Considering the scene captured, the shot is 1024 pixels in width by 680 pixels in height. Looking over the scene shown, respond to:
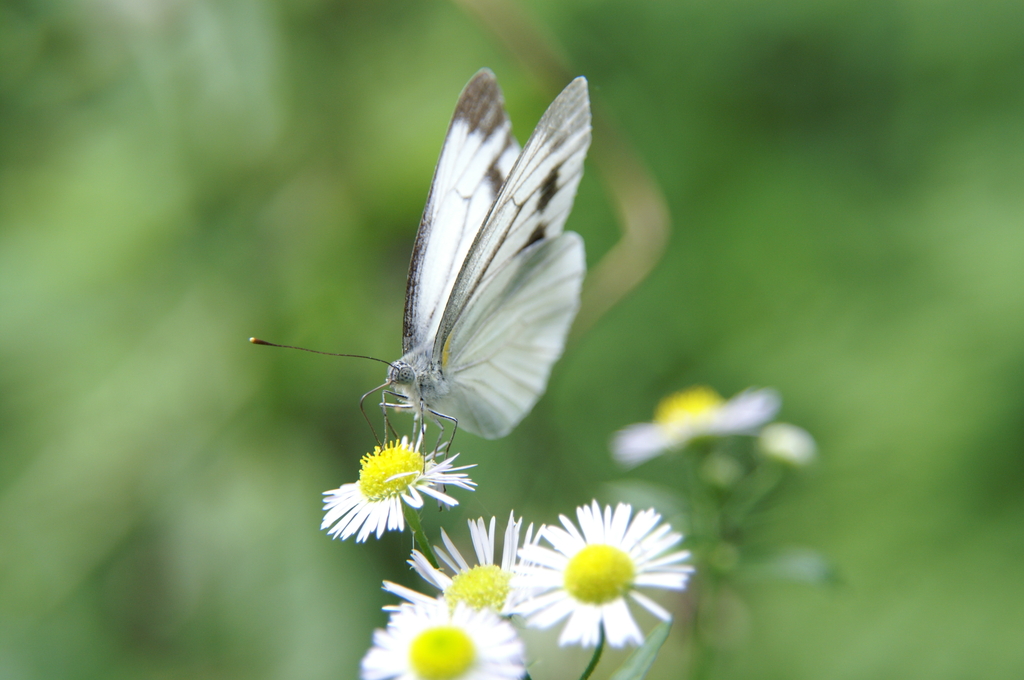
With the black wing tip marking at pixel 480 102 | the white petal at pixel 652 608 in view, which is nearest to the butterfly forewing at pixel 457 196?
the black wing tip marking at pixel 480 102

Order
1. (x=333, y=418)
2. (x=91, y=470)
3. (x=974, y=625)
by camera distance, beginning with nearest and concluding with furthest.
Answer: (x=974, y=625), (x=91, y=470), (x=333, y=418)

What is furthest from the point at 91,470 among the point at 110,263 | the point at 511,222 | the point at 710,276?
the point at 710,276

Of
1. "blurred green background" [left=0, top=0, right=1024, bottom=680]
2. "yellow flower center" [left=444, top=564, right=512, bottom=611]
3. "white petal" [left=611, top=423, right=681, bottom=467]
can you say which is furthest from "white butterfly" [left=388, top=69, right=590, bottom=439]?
"blurred green background" [left=0, top=0, right=1024, bottom=680]

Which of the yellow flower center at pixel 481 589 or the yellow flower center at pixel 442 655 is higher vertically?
the yellow flower center at pixel 481 589

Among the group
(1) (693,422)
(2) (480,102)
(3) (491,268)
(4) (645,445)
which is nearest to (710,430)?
(1) (693,422)

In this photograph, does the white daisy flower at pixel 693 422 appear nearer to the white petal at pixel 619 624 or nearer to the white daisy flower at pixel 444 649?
the white petal at pixel 619 624

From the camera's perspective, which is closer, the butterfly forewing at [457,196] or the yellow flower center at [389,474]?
the yellow flower center at [389,474]

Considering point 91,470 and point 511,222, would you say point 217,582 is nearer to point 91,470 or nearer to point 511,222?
point 91,470
